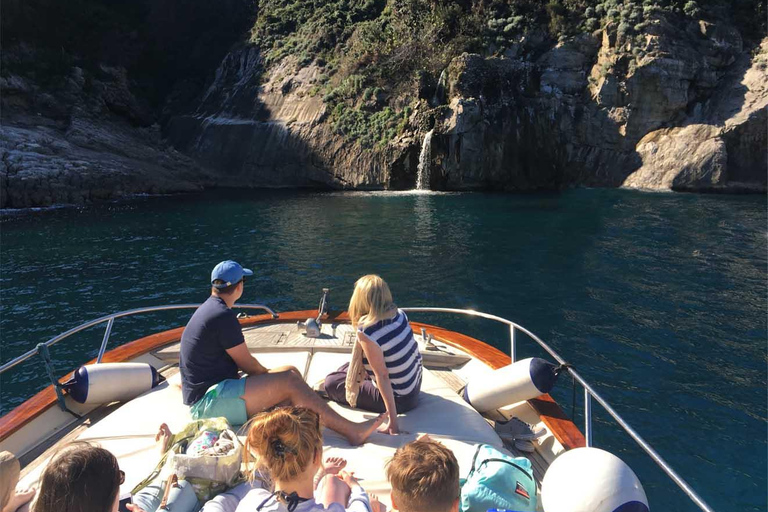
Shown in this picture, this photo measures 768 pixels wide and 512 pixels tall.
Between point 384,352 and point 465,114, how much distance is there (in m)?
27.9

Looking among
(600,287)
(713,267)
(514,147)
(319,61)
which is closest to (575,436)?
(600,287)

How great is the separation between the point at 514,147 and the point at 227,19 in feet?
103

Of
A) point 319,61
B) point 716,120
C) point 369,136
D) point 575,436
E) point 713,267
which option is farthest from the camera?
point 319,61

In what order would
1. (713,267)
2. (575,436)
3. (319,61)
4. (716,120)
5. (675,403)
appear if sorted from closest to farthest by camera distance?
(575,436) < (675,403) < (713,267) < (716,120) < (319,61)

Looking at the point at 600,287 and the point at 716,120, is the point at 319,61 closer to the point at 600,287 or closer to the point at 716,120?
the point at 716,120

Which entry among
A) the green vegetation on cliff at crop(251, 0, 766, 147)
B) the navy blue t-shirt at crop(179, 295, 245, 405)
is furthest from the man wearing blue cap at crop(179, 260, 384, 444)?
the green vegetation on cliff at crop(251, 0, 766, 147)

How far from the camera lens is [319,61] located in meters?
38.6

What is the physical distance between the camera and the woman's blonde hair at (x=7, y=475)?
288 cm

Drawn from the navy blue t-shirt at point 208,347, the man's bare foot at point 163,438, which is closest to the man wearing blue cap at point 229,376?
the navy blue t-shirt at point 208,347

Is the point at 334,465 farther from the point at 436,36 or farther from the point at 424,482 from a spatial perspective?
the point at 436,36

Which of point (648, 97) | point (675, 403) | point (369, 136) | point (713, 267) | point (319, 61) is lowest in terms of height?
point (675, 403)

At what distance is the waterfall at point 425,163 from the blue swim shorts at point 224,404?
27.7 meters

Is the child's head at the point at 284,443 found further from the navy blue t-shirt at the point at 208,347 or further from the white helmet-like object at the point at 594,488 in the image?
the navy blue t-shirt at the point at 208,347

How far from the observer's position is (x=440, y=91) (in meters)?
31.8
